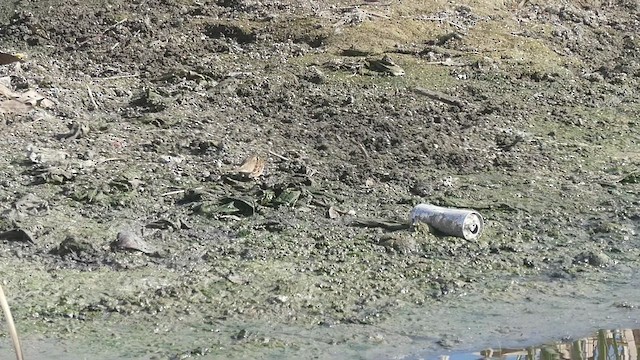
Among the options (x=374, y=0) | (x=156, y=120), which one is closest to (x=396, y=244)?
(x=156, y=120)

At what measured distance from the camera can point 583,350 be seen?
4.78 meters

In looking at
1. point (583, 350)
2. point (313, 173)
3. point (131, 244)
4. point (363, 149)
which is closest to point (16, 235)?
point (131, 244)

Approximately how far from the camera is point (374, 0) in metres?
10.1

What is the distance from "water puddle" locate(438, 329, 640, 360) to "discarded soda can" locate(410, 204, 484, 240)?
41.7 inches

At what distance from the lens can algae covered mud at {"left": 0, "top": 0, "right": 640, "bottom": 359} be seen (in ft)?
16.1

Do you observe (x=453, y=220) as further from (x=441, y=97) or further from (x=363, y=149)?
(x=441, y=97)

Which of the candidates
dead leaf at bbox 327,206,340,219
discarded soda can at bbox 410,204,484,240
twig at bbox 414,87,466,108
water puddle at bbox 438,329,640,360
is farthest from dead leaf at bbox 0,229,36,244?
twig at bbox 414,87,466,108

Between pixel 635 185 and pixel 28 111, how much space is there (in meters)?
4.09

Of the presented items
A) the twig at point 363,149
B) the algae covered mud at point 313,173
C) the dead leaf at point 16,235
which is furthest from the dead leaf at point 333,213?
the dead leaf at point 16,235

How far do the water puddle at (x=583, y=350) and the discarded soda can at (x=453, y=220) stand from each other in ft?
3.47

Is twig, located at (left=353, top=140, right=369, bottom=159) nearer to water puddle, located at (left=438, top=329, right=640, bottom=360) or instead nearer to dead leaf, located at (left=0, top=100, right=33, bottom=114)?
dead leaf, located at (left=0, top=100, right=33, bottom=114)

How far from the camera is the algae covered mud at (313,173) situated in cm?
490

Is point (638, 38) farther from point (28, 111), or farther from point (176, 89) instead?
point (28, 111)

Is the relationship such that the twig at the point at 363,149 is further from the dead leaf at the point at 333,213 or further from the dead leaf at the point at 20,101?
the dead leaf at the point at 20,101
